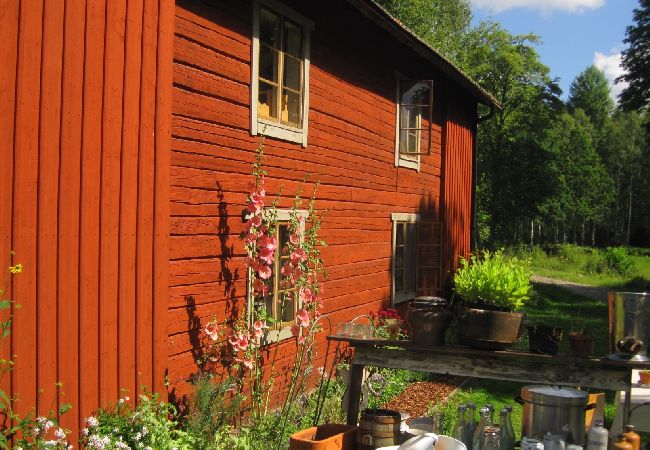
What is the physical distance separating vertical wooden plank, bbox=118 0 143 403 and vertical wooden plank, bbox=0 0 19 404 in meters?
0.95

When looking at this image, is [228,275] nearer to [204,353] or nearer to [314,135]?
[204,353]

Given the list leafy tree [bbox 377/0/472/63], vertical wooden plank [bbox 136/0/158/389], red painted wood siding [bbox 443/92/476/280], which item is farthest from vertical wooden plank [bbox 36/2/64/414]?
leafy tree [bbox 377/0/472/63]

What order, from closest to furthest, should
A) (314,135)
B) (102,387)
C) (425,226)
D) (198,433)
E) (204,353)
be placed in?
(102,387) → (198,433) → (204,353) → (314,135) → (425,226)

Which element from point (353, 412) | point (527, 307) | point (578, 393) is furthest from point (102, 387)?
point (527, 307)

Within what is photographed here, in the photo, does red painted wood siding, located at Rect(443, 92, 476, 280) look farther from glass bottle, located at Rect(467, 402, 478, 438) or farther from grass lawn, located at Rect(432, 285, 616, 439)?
glass bottle, located at Rect(467, 402, 478, 438)

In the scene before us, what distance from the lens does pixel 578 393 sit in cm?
362

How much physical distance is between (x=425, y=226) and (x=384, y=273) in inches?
78.0

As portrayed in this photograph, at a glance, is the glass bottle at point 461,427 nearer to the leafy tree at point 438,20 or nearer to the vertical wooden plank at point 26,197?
the vertical wooden plank at point 26,197

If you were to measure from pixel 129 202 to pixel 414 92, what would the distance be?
24.8ft

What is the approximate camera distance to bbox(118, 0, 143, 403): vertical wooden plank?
5.08 meters

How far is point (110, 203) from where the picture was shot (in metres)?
4.95

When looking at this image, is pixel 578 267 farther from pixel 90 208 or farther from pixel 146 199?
pixel 90 208

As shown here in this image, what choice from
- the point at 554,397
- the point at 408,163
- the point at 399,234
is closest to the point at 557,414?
the point at 554,397

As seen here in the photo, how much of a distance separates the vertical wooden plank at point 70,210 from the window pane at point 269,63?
2756mm
